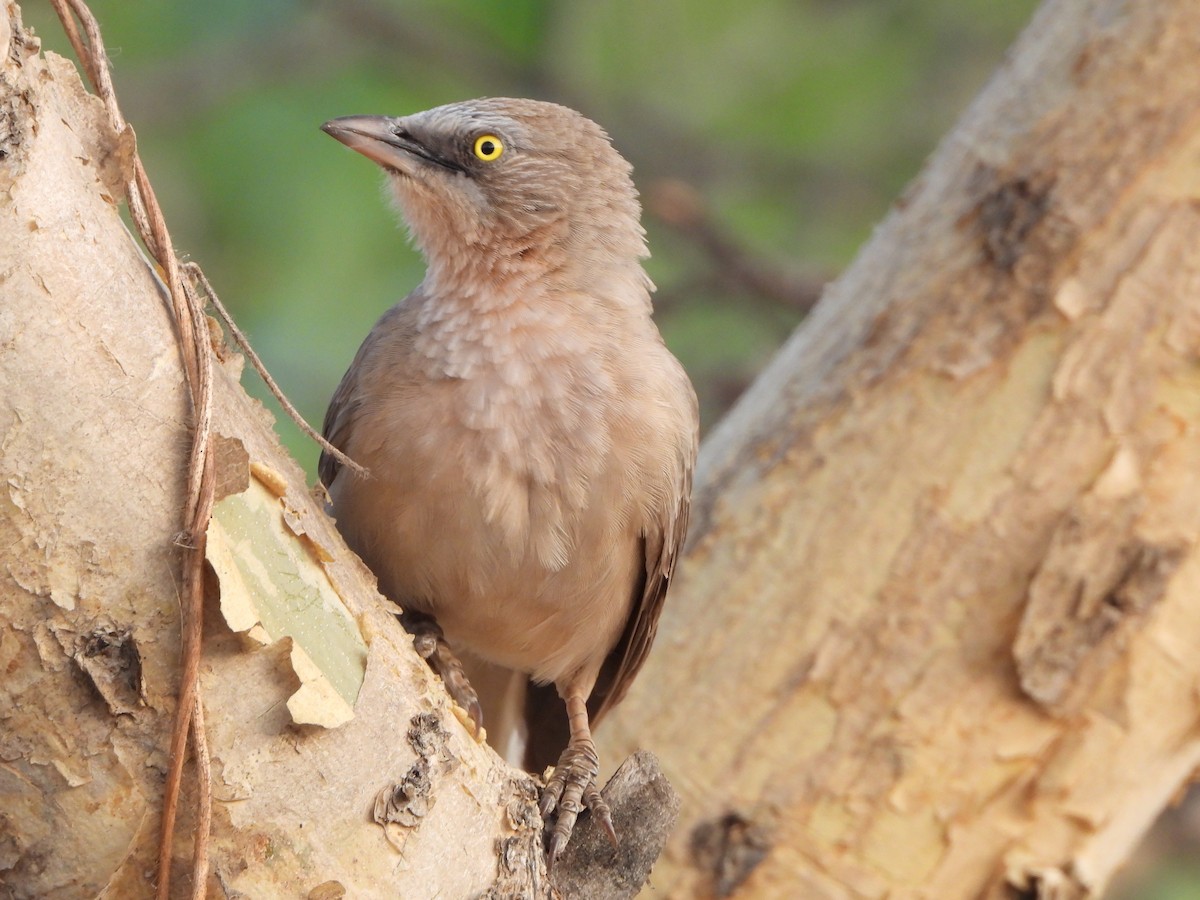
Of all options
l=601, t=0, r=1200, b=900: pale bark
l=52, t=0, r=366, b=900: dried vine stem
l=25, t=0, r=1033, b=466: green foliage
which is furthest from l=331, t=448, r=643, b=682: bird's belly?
l=25, t=0, r=1033, b=466: green foliage

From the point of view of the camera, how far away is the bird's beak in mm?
3336

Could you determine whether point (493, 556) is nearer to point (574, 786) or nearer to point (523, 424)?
point (523, 424)

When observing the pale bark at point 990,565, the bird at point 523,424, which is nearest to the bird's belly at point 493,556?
the bird at point 523,424

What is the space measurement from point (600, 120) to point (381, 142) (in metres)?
3.97

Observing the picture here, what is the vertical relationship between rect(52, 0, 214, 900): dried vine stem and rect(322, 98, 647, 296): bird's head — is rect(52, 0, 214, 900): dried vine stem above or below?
below

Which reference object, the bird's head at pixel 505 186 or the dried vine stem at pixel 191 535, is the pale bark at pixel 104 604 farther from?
the bird's head at pixel 505 186

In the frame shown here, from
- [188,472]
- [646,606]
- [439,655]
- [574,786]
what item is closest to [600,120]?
[646,606]

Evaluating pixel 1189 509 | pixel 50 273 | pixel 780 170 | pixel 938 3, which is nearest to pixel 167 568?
pixel 50 273

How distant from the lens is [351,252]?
5.59 m

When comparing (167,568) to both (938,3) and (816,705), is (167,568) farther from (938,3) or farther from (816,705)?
(938,3)

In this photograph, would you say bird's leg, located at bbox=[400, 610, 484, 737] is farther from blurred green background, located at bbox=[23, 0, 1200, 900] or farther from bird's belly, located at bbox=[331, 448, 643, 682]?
blurred green background, located at bbox=[23, 0, 1200, 900]

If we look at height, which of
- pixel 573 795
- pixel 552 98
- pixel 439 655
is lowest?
pixel 439 655

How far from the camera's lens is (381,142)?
11.2ft

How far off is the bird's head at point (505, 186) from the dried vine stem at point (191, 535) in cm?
139
